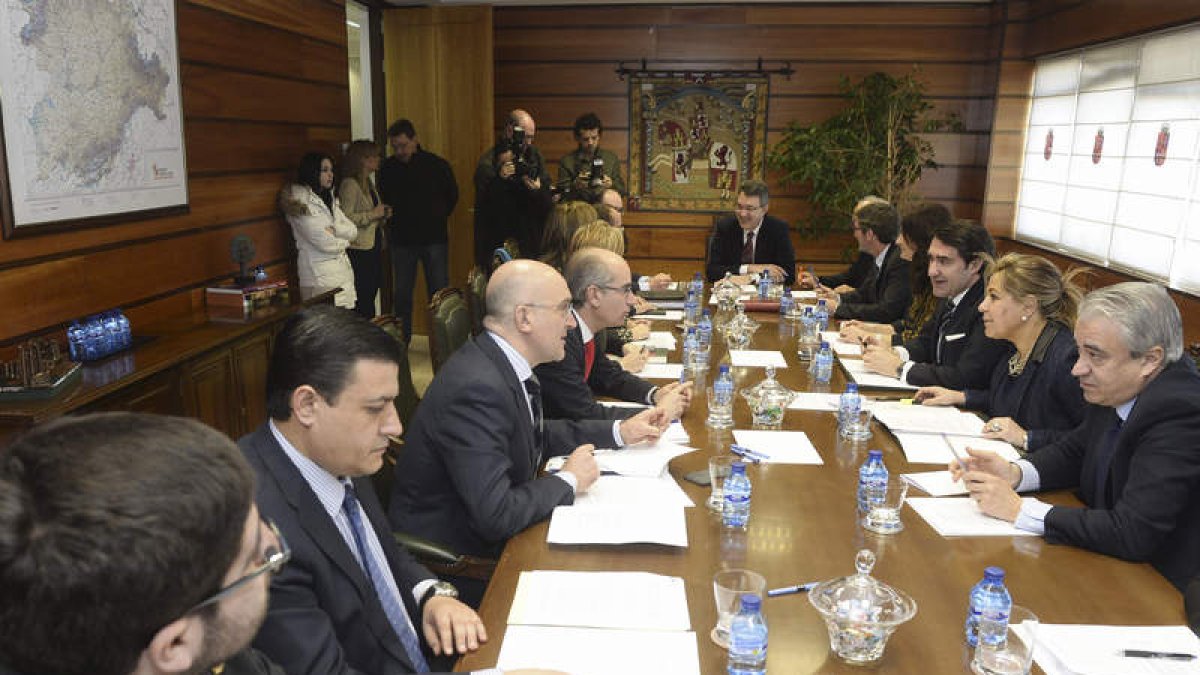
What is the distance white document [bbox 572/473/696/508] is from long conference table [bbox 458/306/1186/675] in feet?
0.14

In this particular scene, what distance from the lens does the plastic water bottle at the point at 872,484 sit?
6.75ft

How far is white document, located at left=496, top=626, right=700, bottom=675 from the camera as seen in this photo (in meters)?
1.43

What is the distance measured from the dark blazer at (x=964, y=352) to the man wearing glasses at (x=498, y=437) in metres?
1.41

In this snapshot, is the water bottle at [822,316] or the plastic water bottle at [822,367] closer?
the plastic water bottle at [822,367]

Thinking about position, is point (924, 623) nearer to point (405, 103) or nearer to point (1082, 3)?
point (1082, 3)

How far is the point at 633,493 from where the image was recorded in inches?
85.7

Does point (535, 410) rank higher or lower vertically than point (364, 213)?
lower

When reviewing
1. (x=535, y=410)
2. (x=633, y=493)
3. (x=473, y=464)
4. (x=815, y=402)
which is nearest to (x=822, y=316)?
(x=815, y=402)

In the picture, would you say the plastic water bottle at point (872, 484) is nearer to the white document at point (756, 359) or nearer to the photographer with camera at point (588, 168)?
the white document at point (756, 359)

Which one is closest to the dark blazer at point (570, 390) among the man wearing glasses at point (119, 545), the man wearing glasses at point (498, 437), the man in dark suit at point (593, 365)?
the man in dark suit at point (593, 365)

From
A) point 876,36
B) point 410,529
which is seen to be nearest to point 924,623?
point 410,529

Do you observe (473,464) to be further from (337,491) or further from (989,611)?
(989,611)

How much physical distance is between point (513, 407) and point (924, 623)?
1.07 m

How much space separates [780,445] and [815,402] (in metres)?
0.52
